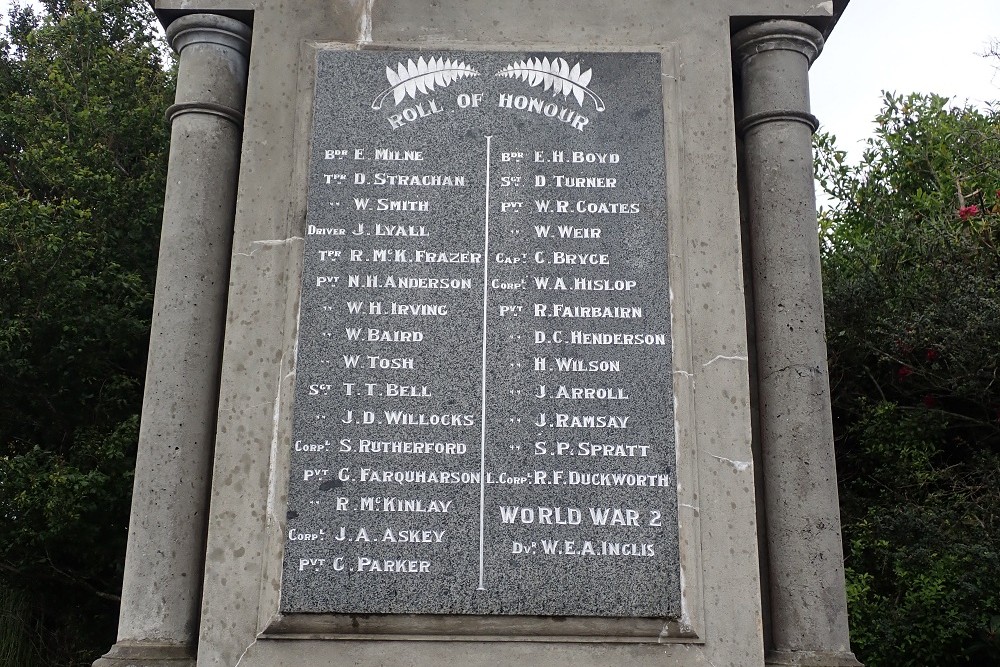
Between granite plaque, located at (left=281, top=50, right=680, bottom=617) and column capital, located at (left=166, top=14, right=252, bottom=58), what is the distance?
0.54 metres

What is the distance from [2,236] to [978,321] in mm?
10952

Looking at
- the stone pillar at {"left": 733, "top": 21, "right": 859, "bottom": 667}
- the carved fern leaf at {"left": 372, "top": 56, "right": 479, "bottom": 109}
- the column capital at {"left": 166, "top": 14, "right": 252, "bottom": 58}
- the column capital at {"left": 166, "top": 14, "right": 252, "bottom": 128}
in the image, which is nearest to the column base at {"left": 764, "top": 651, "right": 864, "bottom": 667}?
the stone pillar at {"left": 733, "top": 21, "right": 859, "bottom": 667}

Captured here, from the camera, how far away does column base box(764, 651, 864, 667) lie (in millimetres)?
4750

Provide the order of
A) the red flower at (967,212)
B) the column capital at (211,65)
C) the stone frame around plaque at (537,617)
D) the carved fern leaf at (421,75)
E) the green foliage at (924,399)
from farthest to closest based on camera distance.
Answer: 1. the red flower at (967,212)
2. the green foliage at (924,399)
3. the column capital at (211,65)
4. the carved fern leaf at (421,75)
5. the stone frame around plaque at (537,617)

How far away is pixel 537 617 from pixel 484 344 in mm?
1354

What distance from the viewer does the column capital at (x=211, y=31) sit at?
5.65m

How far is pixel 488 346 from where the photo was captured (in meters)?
5.02

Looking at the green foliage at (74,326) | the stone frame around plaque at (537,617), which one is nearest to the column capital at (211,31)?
the stone frame around plaque at (537,617)

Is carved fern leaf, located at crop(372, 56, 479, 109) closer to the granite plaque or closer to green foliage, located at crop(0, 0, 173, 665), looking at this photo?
the granite plaque

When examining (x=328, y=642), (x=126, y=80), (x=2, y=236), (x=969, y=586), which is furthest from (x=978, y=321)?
(x=126, y=80)

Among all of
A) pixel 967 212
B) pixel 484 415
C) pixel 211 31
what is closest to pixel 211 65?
pixel 211 31

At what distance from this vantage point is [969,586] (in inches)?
354

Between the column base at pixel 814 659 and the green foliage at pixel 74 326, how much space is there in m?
8.97

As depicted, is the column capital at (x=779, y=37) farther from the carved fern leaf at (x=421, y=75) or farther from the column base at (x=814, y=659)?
the column base at (x=814, y=659)
